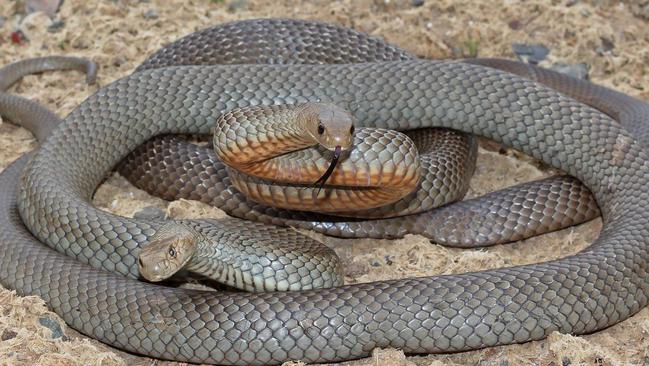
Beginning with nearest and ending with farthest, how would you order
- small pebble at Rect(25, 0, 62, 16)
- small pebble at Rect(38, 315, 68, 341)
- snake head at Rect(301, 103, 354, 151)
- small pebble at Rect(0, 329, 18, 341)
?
snake head at Rect(301, 103, 354, 151), small pebble at Rect(0, 329, 18, 341), small pebble at Rect(38, 315, 68, 341), small pebble at Rect(25, 0, 62, 16)

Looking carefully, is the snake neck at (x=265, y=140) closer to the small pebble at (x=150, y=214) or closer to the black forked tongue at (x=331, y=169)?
the black forked tongue at (x=331, y=169)

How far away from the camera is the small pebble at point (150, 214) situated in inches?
249

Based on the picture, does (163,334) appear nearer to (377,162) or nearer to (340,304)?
(340,304)

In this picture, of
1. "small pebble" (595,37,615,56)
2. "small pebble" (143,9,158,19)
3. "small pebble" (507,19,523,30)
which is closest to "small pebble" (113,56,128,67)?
"small pebble" (143,9,158,19)

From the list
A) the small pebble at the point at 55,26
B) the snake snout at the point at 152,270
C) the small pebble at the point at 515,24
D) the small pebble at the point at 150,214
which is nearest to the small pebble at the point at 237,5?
the small pebble at the point at 55,26

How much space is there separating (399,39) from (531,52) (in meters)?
1.25

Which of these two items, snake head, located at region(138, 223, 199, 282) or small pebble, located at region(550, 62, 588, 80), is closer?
snake head, located at region(138, 223, 199, 282)

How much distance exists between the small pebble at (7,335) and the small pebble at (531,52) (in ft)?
17.4

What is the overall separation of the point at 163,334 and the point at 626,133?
3624mm

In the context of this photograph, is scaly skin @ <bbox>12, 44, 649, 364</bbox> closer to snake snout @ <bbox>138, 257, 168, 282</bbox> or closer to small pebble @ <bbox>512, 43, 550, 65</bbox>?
snake snout @ <bbox>138, 257, 168, 282</bbox>

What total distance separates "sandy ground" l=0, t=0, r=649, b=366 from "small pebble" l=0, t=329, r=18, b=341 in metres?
1.57

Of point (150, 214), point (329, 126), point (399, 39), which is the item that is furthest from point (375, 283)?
point (399, 39)

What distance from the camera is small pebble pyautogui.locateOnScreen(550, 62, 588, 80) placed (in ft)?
26.7

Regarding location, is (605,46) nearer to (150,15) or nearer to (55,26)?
(150,15)
